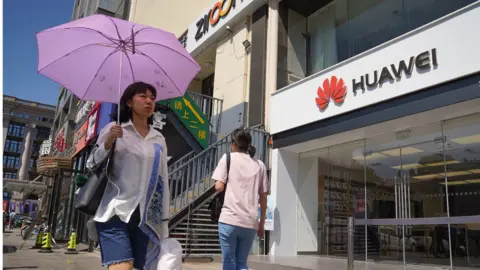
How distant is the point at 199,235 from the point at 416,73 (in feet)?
18.9

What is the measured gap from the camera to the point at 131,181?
228 cm

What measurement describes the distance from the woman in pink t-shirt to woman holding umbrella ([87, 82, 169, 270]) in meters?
0.87

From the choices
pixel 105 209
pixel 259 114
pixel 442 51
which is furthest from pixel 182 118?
pixel 105 209

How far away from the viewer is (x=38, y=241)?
36.7 ft

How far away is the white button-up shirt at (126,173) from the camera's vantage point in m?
2.18

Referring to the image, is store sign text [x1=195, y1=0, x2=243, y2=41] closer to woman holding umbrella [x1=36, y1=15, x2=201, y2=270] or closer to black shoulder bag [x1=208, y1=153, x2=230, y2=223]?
woman holding umbrella [x1=36, y1=15, x2=201, y2=270]

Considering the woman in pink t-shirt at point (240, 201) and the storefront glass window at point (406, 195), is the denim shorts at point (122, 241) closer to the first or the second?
the woman in pink t-shirt at point (240, 201)

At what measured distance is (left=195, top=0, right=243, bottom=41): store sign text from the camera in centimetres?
1301

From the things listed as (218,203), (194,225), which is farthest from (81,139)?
(218,203)

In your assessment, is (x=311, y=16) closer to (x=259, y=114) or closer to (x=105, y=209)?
(x=259, y=114)

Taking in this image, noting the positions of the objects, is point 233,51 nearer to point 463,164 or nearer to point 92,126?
point 92,126

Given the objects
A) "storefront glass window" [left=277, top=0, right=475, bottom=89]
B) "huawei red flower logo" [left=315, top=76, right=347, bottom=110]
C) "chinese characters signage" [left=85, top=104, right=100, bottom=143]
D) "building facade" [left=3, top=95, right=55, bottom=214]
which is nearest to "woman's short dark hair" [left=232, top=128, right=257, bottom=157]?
"huawei red flower logo" [left=315, top=76, right=347, bottom=110]

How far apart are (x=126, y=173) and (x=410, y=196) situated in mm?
7681

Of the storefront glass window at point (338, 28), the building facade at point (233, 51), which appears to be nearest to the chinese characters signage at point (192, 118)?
the building facade at point (233, 51)
